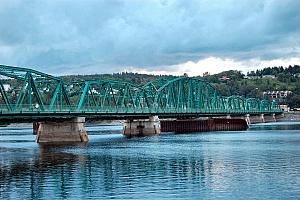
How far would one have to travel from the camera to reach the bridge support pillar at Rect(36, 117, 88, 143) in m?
113

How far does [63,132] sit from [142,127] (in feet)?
151

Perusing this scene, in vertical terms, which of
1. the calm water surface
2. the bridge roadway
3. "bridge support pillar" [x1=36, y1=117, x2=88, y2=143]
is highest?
the bridge roadway

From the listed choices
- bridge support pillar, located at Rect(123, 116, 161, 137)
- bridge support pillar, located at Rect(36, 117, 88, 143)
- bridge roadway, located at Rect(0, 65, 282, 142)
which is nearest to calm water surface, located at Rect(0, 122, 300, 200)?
bridge roadway, located at Rect(0, 65, 282, 142)

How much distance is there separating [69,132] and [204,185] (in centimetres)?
6742

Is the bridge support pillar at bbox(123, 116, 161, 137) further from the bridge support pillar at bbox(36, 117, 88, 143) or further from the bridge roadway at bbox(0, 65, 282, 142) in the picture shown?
the bridge support pillar at bbox(36, 117, 88, 143)

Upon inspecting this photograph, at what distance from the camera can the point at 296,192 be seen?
4419 cm

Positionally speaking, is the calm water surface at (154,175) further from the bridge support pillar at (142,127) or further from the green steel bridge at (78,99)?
the bridge support pillar at (142,127)

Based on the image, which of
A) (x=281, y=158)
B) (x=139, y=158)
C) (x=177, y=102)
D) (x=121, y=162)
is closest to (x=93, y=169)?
(x=121, y=162)

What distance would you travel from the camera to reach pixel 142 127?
158000 millimetres

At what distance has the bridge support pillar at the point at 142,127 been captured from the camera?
156 m

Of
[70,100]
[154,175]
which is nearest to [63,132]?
[70,100]

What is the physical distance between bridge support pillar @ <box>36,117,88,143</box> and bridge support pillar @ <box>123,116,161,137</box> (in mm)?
42209

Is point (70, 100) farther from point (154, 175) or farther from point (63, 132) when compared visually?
point (154, 175)

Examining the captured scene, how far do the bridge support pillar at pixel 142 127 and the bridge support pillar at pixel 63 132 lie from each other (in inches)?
1662
